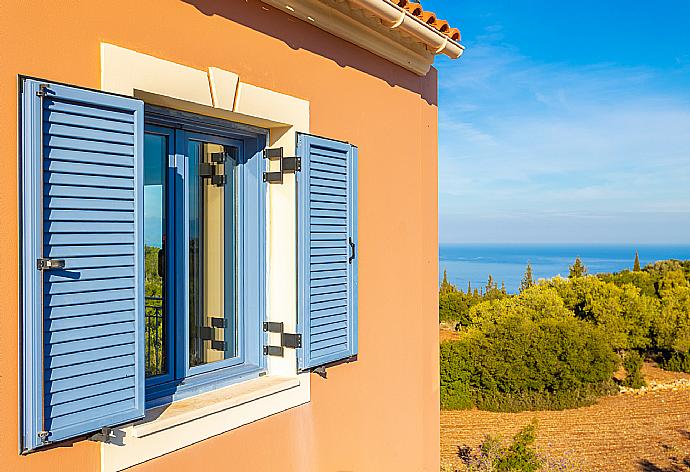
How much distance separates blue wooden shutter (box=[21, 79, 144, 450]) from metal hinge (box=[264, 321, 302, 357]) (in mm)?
1020

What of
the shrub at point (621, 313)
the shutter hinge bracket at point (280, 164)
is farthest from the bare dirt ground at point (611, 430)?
the shutter hinge bracket at point (280, 164)

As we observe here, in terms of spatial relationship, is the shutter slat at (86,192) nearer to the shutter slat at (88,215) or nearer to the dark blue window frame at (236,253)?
the shutter slat at (88,215)

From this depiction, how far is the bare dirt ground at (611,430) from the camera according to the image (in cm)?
1176

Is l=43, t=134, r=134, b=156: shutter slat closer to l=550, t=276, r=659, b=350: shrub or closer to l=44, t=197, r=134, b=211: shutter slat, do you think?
l=44, t=197, r=134, b=211: shutter slat

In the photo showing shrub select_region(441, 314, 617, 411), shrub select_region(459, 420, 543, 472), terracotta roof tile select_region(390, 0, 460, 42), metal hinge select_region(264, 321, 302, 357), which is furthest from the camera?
shrub select_region(441, 314, 617, 411)

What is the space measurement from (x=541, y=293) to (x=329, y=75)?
63.5ft

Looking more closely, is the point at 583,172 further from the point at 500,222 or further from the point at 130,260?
the point at 130,260

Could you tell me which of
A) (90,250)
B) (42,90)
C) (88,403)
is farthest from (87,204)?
(88,403)

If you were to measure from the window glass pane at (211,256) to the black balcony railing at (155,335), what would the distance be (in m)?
0.16

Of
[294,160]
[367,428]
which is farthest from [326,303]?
[367,428]

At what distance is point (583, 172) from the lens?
62.3 m

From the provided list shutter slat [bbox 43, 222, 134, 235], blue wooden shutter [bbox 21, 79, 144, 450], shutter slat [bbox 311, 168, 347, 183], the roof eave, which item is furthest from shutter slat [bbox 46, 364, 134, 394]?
the roof eave

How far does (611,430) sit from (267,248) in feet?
43.3

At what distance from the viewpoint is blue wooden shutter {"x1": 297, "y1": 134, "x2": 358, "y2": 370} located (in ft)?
10.9
